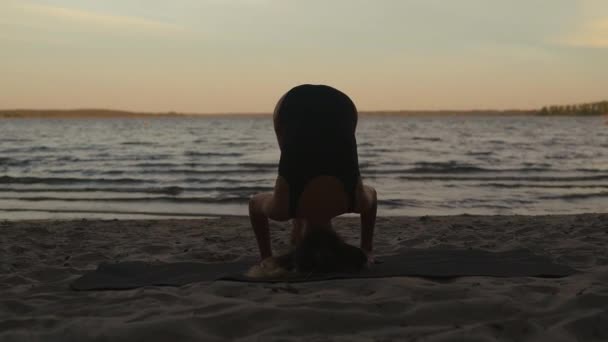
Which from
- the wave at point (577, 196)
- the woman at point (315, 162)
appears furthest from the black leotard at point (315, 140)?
the wave at point (577, 196)

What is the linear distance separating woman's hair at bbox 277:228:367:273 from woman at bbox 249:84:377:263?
0.50ft

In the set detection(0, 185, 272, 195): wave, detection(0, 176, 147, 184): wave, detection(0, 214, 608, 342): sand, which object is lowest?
detection(0, 185, 272, 195): wave

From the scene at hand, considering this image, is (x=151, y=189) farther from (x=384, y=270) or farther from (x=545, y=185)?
(x=545, y=185)

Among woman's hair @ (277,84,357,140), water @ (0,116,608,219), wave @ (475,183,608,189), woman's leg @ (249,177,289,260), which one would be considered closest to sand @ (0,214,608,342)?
woman's leg @ (249,177,289,260)

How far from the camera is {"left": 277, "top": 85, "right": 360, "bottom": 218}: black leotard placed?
3881 mm

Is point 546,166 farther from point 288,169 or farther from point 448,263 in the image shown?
point 288,169

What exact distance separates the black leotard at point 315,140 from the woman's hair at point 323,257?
361 millimetres

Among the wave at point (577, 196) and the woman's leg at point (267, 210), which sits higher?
the woman's leg at point (267, 210)

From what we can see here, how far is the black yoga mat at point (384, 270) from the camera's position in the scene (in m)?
4.18

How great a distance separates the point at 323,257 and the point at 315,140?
3.22 ft

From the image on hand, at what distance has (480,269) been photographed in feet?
14.7

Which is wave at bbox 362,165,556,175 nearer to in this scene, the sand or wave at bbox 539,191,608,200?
wave at bbox 539,191,608,200

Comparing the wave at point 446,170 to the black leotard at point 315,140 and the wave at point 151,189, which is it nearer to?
the wave at point 151,189

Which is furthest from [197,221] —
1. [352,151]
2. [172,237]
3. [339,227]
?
[352,151]
